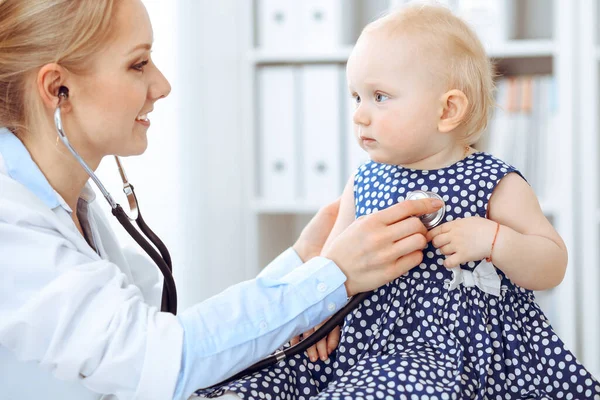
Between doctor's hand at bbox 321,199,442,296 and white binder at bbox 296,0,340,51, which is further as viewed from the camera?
white binder at bbox 296,0,340,51

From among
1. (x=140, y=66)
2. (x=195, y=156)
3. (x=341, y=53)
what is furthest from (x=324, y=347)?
(x=341, y=53)

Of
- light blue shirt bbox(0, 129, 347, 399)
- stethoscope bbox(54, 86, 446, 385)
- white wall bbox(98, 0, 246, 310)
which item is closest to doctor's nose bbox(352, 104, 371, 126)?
stethoscope bbox(54, 86, 446, 385)

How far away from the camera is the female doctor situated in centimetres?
99

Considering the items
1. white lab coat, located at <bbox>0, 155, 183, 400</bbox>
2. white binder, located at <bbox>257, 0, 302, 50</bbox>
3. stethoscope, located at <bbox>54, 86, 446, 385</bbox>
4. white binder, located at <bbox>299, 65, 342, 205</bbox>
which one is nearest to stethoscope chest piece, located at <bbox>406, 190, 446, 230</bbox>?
stethoscope, located at <bbox>54, 86, 446, 385</bbox>

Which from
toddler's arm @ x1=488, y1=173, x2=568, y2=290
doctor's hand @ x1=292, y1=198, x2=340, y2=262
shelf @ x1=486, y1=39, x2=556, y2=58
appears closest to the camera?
toddler's arm @ x1=488, y1=173, x2=568, y2=290

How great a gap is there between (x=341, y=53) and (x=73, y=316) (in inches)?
64.7

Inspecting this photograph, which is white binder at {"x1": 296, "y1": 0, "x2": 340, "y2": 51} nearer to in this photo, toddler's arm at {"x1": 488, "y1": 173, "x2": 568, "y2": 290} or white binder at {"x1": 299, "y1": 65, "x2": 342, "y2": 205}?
white binder at {"x1": 299, "y1": 65, "x2": 342, "y2": 205}

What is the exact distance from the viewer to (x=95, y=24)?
44.7 inches

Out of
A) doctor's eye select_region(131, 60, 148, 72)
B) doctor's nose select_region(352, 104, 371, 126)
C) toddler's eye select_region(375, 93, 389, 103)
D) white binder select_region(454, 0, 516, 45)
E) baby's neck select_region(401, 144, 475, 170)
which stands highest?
white binder select_region(454, 0, 516, 45)

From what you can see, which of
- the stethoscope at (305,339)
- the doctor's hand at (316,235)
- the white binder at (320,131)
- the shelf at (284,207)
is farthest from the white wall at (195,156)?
the stethoscope at (305,339)

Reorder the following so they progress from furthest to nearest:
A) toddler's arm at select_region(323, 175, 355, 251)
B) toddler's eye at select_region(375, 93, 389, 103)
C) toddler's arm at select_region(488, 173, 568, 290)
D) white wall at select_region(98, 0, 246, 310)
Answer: white wall at select_region(98, 0, 246, 310), toddler's arm at select_region(323, 175, 355, 251), toddler's eye at select_region(375, 93, 389, 103), toddler's arm at select_region(488, 173, 568, 290)

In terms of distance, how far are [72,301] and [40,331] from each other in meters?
0.06

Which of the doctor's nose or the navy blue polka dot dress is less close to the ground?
the doctor's nose

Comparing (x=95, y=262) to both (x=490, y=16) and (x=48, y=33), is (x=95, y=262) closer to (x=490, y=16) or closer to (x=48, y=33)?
(x=48, y=33)
